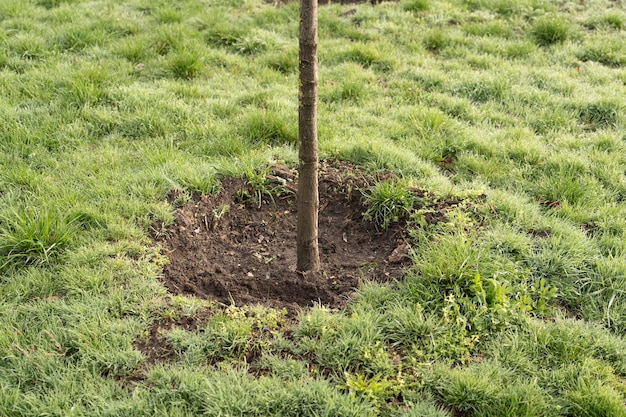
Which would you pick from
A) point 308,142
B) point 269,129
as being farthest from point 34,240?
point 269,129

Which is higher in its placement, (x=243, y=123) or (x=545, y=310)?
(x=243, y=123)

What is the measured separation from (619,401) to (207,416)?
2.10 metres

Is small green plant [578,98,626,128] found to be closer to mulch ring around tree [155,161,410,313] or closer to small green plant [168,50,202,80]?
mulch ring around tree [155,161,410,313]

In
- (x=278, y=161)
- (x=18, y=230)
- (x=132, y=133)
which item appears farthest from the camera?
(x=132, y=133)

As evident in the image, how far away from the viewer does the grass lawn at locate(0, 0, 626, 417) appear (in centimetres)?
333

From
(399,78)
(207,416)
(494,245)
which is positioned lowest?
(207,416)

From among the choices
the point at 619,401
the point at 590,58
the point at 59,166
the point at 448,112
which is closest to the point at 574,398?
the point at 619,401

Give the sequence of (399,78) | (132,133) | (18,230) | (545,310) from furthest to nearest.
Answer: (399,78) → (132,133) → (18,230) → (545,310)

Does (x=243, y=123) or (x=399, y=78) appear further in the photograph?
(x=399, y=78)

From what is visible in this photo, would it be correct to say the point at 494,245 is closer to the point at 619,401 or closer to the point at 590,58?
the point at 619,401

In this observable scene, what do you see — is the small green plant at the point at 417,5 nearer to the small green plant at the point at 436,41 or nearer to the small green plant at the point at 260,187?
the small green plant at the point at 436,41

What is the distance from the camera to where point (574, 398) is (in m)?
3.25

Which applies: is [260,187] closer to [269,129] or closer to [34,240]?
[269,129]

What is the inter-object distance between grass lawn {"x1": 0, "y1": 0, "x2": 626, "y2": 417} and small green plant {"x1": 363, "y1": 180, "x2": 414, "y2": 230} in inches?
1.6
